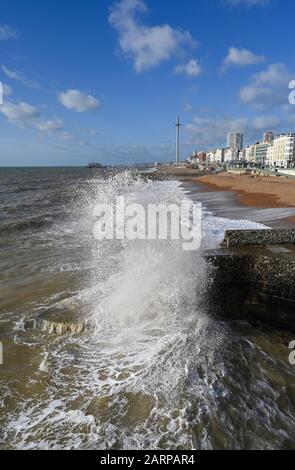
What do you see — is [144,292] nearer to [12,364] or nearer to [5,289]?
[12,364]

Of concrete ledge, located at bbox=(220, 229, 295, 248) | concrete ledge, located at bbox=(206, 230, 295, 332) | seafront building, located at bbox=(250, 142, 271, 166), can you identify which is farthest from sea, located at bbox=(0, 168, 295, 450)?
seafront building, located at bbox=(250, 142, 271, 166)

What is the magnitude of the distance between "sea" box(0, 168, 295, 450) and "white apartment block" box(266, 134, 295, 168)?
125 m

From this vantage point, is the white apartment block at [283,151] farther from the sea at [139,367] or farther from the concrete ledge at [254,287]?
the sea at [139,367]

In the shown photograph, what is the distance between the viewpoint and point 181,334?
245 inches

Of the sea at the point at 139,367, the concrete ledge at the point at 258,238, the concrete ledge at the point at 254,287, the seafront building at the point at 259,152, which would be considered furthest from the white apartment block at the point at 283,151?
the sea at the point at 139,367

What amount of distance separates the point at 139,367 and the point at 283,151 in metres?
149

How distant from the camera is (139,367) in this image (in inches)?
210

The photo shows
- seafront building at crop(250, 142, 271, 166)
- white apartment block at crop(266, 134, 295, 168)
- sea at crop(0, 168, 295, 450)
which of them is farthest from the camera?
seafront building at crop(250, 142, 271, 166)

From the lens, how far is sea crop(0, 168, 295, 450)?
13.7 ft

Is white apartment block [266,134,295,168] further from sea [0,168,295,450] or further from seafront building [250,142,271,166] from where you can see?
sea [0,168,295,450]

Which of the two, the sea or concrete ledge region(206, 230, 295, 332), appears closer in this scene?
the sea

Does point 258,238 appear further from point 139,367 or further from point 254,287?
point 139,367

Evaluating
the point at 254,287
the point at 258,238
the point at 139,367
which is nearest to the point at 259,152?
the point at 258,238
